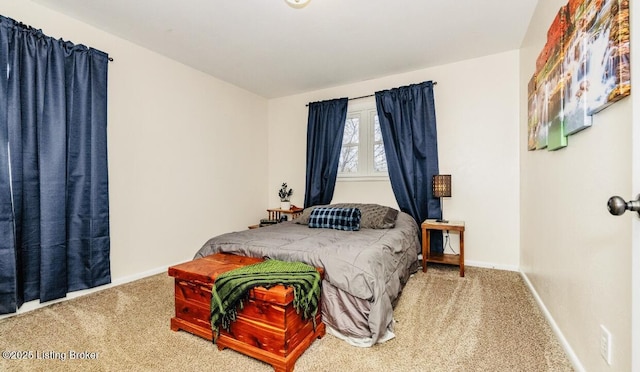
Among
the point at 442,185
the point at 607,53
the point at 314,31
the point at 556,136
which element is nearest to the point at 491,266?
the point at 442,185

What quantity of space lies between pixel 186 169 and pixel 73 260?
140cm

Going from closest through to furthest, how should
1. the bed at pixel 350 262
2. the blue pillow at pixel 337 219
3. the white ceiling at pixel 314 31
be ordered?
the bed at pixel 350 262, the white ceiling at pixel 314 31, the blue pillow at pixel 337 219

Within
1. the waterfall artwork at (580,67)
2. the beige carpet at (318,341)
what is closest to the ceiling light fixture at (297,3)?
the waterfall artwork at (580,67)

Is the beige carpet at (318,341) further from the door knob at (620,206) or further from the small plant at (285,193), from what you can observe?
the small plant at (285,193)

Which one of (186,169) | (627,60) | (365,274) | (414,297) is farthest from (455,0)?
(186,169)

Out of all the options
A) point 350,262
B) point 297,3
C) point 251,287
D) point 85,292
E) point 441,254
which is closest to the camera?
point 251,287

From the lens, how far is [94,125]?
8.11 ft

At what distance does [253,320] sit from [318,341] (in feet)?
1.47

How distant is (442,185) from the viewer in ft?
10.3

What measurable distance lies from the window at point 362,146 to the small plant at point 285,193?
0.92 meters

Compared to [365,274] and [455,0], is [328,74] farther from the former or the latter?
[365,274]

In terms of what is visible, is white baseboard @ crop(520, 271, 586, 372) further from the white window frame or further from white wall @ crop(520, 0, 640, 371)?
the white window frame

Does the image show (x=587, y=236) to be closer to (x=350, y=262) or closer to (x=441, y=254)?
(x=350, y=262)

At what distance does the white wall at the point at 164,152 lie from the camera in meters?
2.69
